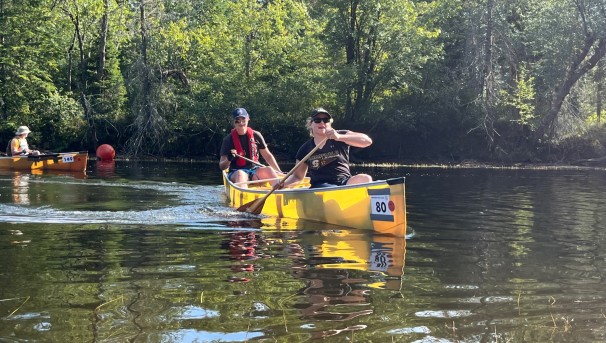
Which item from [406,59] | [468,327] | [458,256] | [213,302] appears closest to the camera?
[468,327]

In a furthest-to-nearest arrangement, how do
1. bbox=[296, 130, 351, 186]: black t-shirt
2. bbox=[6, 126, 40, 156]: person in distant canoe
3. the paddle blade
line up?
bbox=[6, 126, 40, 156]: person in distant canoe, the paddle blade, bbox=[296, 130, 351, 186]: black t-shirt

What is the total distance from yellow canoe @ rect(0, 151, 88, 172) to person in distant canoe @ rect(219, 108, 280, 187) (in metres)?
8.81

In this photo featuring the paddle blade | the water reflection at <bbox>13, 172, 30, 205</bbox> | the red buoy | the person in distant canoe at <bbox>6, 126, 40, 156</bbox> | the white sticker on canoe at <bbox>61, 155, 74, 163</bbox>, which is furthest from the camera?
the red buoy

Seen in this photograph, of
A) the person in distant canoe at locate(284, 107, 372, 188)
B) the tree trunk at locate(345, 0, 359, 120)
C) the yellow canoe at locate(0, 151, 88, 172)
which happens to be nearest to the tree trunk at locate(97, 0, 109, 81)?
the tree trunk at locate(345, 0, 359, 120)

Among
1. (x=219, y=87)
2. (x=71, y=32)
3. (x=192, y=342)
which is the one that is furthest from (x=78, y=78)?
(x=192, y=342)

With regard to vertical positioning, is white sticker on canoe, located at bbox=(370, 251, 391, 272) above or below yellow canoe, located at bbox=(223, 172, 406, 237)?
below

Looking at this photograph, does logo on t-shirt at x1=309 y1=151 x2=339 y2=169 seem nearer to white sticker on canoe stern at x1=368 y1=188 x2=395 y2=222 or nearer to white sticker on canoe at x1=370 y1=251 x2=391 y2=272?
white sticker on canoe stern at x1=368 y1=188 x2=395 y2=222

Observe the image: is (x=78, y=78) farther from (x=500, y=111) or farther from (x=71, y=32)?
(x=500, y=111)

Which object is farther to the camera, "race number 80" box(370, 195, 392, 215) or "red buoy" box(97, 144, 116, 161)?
"red buoy" box(97, 144, 116, 161)

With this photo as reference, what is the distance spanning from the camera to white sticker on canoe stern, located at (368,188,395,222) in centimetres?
786

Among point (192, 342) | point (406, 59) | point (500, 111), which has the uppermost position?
point (406, 59)

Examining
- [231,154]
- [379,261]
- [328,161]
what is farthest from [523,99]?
[379,261]

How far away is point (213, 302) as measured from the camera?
475 cm

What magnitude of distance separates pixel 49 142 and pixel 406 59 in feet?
51.2
